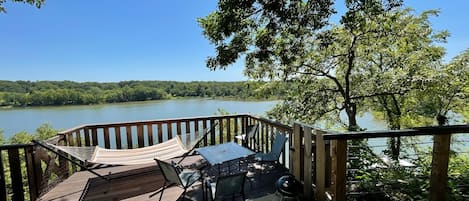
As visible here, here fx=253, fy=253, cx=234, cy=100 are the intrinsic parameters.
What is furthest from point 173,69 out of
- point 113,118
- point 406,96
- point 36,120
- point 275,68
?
point 406,96

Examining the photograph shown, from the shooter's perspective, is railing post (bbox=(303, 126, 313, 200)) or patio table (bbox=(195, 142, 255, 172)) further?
patio table (bbox=(195, 142, 255, 172))

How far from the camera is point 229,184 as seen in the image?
2396 millimetres

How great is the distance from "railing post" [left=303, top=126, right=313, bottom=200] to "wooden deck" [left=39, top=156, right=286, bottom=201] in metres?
0.48

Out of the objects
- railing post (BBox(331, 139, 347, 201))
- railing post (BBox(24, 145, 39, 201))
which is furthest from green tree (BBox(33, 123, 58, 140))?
railing post (BBox(331, 139, 347, 201))

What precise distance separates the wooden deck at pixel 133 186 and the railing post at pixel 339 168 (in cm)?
116

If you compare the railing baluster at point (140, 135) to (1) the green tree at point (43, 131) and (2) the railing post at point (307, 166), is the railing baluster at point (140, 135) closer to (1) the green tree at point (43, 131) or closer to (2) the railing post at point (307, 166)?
(2) the railing post at point (307, 166)

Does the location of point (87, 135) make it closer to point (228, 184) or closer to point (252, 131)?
point (252, 131)

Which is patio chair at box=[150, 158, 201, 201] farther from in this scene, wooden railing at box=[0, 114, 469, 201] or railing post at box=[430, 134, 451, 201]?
railing post at box=[430, 134, 451, 201]

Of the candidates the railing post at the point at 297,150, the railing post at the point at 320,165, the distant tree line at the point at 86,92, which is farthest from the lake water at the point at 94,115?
the railing post at the point at 320,165

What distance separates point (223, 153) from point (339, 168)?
1613 mm

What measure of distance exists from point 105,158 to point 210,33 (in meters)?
3.26

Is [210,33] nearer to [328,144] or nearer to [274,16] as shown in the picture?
[274,16]

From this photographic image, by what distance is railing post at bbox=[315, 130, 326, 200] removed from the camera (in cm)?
261

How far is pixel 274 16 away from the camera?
4699mm
